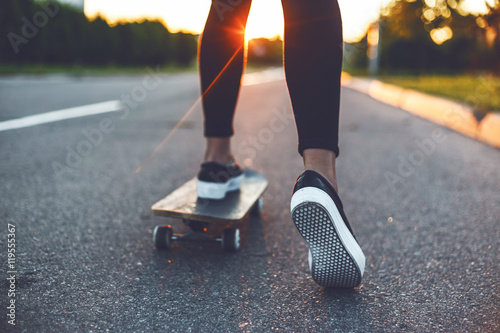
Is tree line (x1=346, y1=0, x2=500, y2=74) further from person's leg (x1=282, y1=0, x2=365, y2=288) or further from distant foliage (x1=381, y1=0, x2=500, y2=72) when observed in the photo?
person's leg (x1=282, y1=0, x2=365, y2=288)

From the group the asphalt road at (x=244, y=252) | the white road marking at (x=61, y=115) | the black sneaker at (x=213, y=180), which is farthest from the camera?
the white road marking at (x=61, y=115)

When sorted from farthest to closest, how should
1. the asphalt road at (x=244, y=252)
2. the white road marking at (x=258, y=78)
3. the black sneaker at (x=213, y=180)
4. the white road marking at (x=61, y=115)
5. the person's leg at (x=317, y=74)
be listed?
1. the white road marking at (x=258, y=78)
2. the white road marking at (x=61, y=115)
3. the black sneaker at (x=213, y=180)
4. the person's leg at (x=317, y=74)
5. the asphalt road at (x=244, y=252)

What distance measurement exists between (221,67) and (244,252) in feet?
2.13

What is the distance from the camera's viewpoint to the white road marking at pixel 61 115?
4121mm

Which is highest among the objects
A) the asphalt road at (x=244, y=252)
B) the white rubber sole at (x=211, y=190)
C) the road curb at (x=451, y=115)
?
the white rubber sole at (x=211, y=190)

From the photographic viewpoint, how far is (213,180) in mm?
1632

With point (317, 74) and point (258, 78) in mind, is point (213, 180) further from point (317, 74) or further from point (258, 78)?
point (258, 78)

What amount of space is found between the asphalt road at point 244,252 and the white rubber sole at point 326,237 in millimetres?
76

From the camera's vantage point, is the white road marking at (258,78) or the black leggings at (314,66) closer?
the black leggings at (314,66)

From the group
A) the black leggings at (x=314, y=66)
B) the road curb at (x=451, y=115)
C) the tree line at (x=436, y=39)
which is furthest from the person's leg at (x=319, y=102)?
the tree line at (x=436, y=39)

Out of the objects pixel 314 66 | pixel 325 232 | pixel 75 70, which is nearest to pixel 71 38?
pixel 75 70

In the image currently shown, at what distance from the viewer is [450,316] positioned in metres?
1.06

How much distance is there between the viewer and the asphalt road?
1.06m

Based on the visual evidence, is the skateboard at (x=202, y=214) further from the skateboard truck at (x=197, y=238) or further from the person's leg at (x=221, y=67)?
the person's leg at (x=221, y=67)
